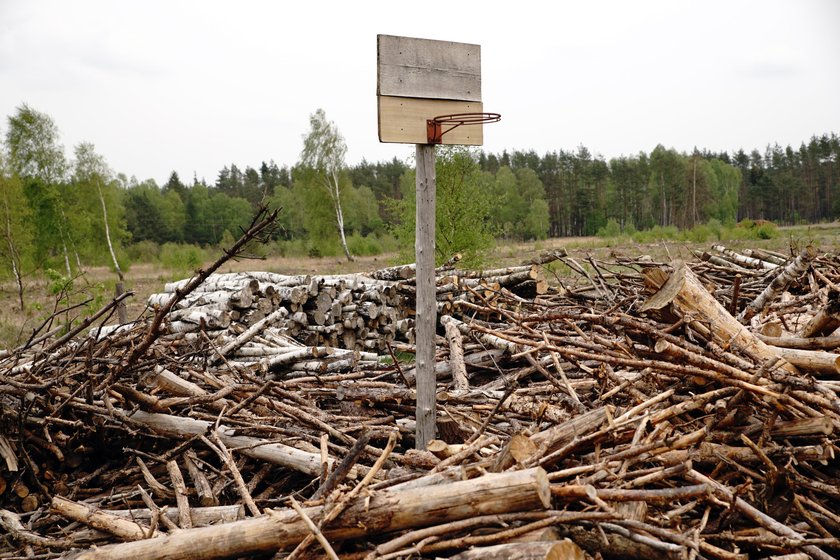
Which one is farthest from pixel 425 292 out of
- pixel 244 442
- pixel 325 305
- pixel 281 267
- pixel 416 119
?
pixel 281 267

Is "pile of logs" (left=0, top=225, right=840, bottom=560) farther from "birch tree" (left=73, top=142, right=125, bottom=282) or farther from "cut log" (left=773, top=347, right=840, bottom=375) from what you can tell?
"birch tree" (left=73, top=142, right=125, bottom=282)

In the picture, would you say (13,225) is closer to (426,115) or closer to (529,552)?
(426,115)

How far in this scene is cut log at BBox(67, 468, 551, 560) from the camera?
7.06 ft

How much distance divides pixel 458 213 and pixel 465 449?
11.8 m

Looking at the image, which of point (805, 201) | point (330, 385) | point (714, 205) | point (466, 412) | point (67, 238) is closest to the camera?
point (466, 412)

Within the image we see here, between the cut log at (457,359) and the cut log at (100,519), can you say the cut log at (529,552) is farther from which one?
the cut log at (457,359)

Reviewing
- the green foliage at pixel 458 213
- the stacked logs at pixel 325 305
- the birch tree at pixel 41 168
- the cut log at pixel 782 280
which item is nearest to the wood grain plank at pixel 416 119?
the cut log at pixel 782 280

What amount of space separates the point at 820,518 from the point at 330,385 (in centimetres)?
347

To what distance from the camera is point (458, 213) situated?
1445 cm

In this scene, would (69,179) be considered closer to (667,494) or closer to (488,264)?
(488,264)

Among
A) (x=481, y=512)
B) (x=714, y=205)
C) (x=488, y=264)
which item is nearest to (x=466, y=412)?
A: (x=481, y=512)

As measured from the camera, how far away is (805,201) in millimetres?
68812

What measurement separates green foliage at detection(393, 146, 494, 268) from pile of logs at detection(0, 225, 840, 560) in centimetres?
868

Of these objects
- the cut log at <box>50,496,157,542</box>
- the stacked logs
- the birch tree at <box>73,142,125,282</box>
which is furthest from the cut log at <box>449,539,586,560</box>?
the birch tree at <box>73,142,125,282</box>
